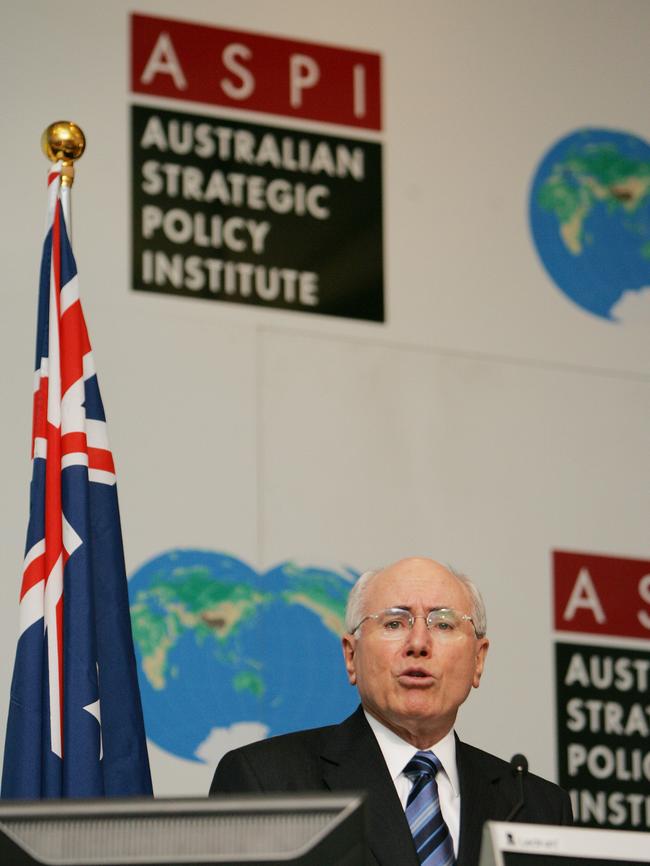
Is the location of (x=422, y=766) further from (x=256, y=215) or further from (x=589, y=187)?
(x=589, y=187)

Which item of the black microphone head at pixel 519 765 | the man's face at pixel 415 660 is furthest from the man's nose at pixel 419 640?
the black microphone head at pixel 519 765

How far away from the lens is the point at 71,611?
3.57 meters

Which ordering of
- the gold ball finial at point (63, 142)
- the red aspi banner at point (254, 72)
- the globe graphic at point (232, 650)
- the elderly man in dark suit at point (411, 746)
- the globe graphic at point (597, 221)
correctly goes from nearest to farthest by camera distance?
the elderly man in dark suit at point (411, 746) < the gold ball finial at point (63, 142) < the globe graphic at point (232, 650) < the red aspi banner at point (254, 72) < the globe graphic at point (597, 221)

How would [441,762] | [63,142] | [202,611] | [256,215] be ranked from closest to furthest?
[441,762] → [63,142] → [202,611] → [256,215]

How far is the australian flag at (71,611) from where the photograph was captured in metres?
3.47

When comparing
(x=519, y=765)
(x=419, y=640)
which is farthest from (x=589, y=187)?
(x=519, y=765)

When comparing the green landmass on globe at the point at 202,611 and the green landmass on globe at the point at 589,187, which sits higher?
the green landmass on globe at the point at 589,187

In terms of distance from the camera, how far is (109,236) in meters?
5.00

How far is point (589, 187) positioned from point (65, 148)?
2370mm

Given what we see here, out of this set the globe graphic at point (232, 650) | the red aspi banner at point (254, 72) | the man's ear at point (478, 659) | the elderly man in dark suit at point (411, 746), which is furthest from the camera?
the red aspi banner at point (254, 72)

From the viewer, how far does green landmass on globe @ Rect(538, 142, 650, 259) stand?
5.71 m

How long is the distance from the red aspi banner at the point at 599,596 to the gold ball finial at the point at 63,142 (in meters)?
2.15

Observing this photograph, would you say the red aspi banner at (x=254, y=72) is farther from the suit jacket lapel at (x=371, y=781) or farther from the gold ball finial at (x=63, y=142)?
the suit jacket lapel at (x=371, y=781)

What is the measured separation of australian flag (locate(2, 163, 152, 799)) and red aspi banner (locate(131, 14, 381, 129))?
62.0 inches
